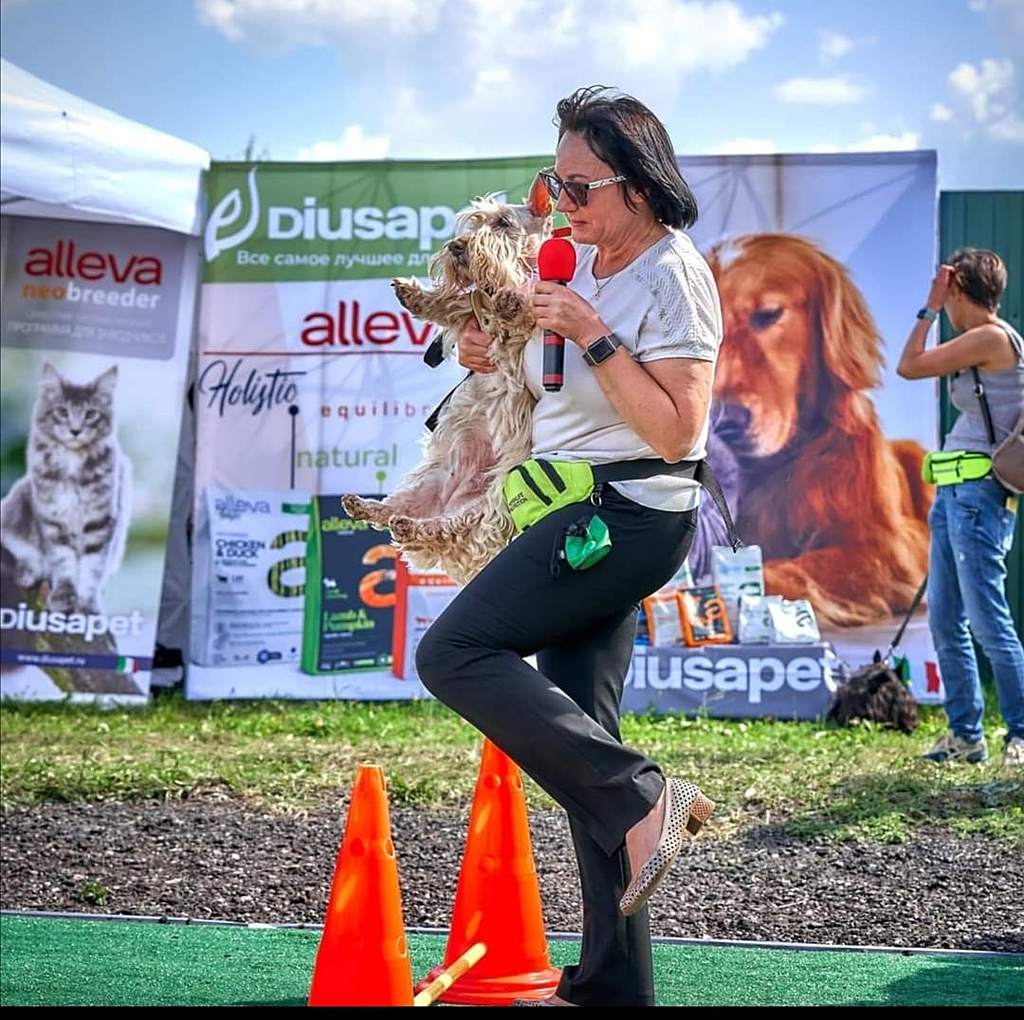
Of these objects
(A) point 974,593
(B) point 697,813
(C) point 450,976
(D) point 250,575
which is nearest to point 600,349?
(B) point 697,813

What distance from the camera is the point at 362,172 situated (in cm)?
1033

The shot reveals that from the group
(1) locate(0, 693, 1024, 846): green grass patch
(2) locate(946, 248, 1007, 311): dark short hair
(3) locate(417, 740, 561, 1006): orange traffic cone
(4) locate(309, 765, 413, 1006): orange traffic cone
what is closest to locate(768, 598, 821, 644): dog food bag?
(1) locate(0, 693, 1024, 846): green grass patch

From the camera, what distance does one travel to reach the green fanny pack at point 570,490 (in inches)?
141

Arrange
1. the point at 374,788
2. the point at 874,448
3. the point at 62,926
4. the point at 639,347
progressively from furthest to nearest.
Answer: the point at 874,448 < the point at 62,926 < the point at 374,788 < the point at 639,347

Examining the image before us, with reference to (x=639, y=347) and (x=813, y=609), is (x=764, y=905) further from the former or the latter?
(x=813, y=609)

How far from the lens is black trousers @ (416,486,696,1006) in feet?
11.6

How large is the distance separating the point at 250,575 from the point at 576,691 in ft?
22.5

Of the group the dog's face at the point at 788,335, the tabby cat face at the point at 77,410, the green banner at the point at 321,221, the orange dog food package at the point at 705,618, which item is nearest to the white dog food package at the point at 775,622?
the orange dog food package at the point at 705,618

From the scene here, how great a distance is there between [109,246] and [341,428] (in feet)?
6.46

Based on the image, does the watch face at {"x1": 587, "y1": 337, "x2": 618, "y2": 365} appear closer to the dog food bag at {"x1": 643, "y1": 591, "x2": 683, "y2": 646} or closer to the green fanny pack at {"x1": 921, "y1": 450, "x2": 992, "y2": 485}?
the green fanny pack at {"x1": 921, "y1": 450, "x2": 992, "y2": 485}

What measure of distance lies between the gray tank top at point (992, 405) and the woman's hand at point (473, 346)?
4.54m

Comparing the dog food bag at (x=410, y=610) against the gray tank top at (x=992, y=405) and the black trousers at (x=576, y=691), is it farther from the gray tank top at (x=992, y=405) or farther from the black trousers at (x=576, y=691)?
the black trousers at (x=576, y=691)

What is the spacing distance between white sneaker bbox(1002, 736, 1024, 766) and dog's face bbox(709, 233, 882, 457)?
2.88 metres

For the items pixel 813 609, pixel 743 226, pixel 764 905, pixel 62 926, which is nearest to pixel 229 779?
pixel 62 926
